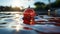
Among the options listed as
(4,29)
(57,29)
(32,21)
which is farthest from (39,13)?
(4,29)

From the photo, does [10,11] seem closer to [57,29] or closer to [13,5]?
[13,5]

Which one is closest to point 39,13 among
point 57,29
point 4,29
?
point 57,29

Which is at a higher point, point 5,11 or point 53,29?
point 5,11

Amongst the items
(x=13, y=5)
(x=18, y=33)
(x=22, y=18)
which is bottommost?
(x=18, y=33)

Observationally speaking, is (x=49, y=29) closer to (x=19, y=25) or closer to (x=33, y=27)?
(x=33, y=27)

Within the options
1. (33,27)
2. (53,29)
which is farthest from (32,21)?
(53,29)

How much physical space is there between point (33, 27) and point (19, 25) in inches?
8.8

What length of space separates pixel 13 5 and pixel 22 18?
0.82 feet

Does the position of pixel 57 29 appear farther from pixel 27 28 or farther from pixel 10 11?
pixel 10 11

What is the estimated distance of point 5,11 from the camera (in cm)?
316

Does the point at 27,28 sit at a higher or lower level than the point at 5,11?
lower

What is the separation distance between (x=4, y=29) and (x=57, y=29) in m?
0.83

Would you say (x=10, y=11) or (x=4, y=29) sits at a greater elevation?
(x=10, y=11)

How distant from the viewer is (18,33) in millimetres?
3035
